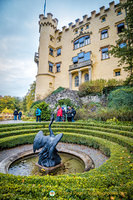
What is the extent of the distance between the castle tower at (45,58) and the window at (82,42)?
5.89m

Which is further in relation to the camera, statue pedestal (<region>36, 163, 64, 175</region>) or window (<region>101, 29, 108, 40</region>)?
window (<region>101, 29, 108, 40</region>)

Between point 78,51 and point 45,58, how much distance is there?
742 cm

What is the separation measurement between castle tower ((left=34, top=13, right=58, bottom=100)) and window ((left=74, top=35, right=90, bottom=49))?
5.89 meters

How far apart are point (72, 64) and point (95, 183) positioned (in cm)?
2357

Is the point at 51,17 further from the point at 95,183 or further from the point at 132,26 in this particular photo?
the point at 95,183

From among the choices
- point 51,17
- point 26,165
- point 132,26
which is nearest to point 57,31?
point 51,17

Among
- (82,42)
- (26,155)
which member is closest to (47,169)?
(26,155)

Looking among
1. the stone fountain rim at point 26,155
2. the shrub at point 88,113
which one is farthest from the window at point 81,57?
the stone fountain rim at point 26,155

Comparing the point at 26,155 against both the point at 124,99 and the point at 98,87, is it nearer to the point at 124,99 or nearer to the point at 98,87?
the point at 124,99

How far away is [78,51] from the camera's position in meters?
23.2

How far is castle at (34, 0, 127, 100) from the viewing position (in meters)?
19.1

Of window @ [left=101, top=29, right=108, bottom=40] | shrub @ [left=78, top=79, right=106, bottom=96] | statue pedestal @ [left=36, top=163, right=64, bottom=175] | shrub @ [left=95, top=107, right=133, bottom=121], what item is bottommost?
statue pedestal @ [left=36, top=163, right=64, bottom=175]

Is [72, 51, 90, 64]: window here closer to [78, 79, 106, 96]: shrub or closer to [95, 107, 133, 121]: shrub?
[78, 79, 106, 96]: shrub

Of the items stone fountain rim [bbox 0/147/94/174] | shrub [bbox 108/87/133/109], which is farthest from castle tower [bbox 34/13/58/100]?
stone fountain rim [bbox 0/147/94/174]
